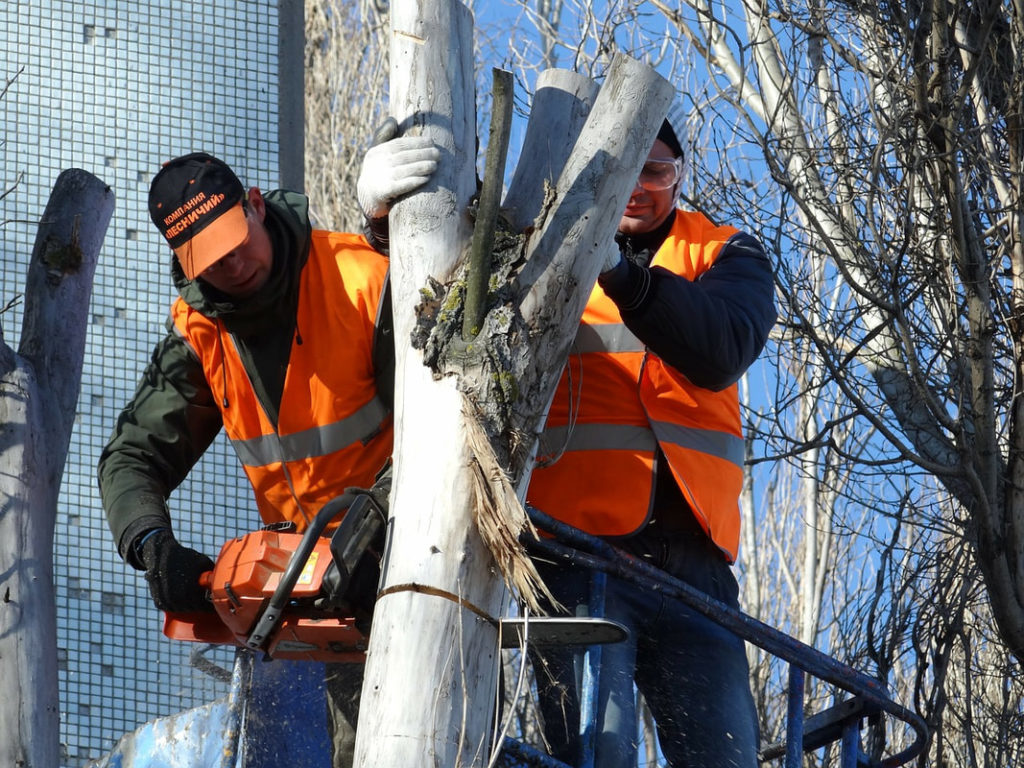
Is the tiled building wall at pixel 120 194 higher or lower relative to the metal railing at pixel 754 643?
higher

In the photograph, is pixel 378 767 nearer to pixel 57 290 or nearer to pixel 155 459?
pixel 155 459

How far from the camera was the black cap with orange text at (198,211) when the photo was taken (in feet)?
12.8

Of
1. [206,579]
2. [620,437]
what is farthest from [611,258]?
[206,579]

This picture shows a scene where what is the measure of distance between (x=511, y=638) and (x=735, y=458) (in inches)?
47.1

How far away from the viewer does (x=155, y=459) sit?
4164mm

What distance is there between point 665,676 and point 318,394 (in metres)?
1.16

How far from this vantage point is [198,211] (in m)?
3.95

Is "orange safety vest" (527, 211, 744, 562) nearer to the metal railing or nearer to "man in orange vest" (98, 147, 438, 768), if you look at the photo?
the metal railing

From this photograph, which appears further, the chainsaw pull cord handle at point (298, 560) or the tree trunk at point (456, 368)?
the chainsaw pull cord handle at point (298, 560)

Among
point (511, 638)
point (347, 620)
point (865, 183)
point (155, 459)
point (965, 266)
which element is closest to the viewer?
point (511, 638)

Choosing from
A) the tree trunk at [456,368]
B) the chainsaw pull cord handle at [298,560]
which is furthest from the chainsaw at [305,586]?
the tree trunk at [456,368]

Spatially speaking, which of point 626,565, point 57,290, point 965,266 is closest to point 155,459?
point 57,290

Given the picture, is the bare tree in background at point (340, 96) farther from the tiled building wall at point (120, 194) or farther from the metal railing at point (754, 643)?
the metal railing at point (754, 643)

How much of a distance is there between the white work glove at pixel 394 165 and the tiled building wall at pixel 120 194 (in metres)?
3.77
